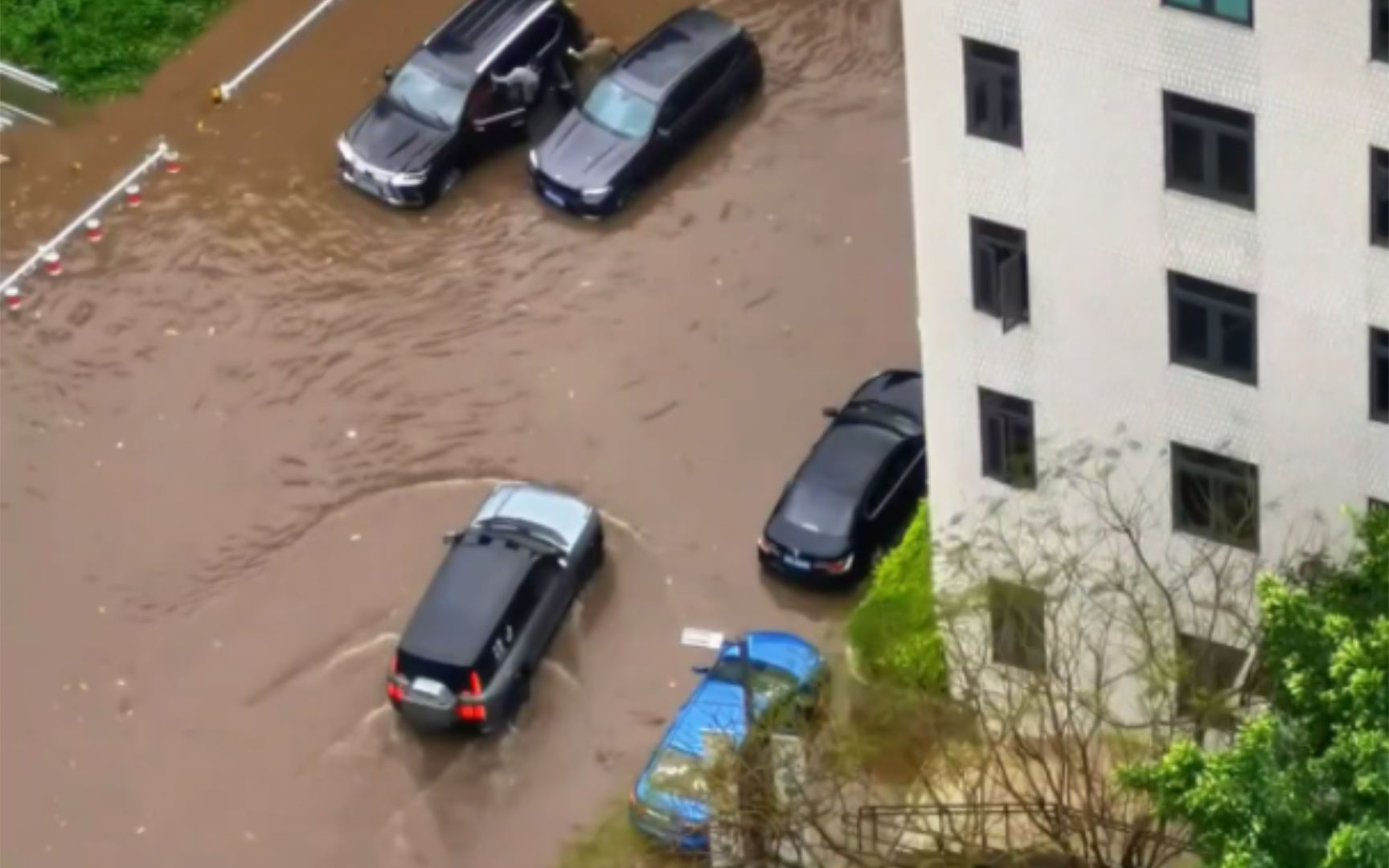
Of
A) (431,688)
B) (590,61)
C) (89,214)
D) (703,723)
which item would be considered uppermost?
(590,61)

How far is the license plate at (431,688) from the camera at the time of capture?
4406 cm

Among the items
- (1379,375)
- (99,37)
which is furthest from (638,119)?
(1379,375)

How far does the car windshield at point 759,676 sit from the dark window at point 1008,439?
3.46 metres

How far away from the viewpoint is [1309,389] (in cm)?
3797

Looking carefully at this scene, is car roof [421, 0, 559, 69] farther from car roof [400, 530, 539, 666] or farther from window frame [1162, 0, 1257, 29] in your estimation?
window frame [1162, 0, 1257, 29]

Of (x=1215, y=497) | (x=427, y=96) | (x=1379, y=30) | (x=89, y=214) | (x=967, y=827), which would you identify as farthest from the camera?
(x=89, y=214)

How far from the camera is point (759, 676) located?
141 feet

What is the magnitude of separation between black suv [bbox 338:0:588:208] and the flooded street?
24.3 inches

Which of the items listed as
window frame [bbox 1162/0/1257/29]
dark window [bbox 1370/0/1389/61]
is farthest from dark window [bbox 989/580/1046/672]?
dark window [bbox 1370/0/1389/61]

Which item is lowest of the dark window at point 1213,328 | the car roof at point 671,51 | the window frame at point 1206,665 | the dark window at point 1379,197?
the window frame at point 1206,665

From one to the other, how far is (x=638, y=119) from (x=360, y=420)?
20.7ft

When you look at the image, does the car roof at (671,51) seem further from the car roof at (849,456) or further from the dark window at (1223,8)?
the dark window at (1223,8)

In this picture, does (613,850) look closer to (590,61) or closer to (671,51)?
(671,51)

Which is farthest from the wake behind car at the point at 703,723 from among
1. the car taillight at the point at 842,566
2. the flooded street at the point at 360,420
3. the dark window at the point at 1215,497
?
the dark window at the point at 1215,497
